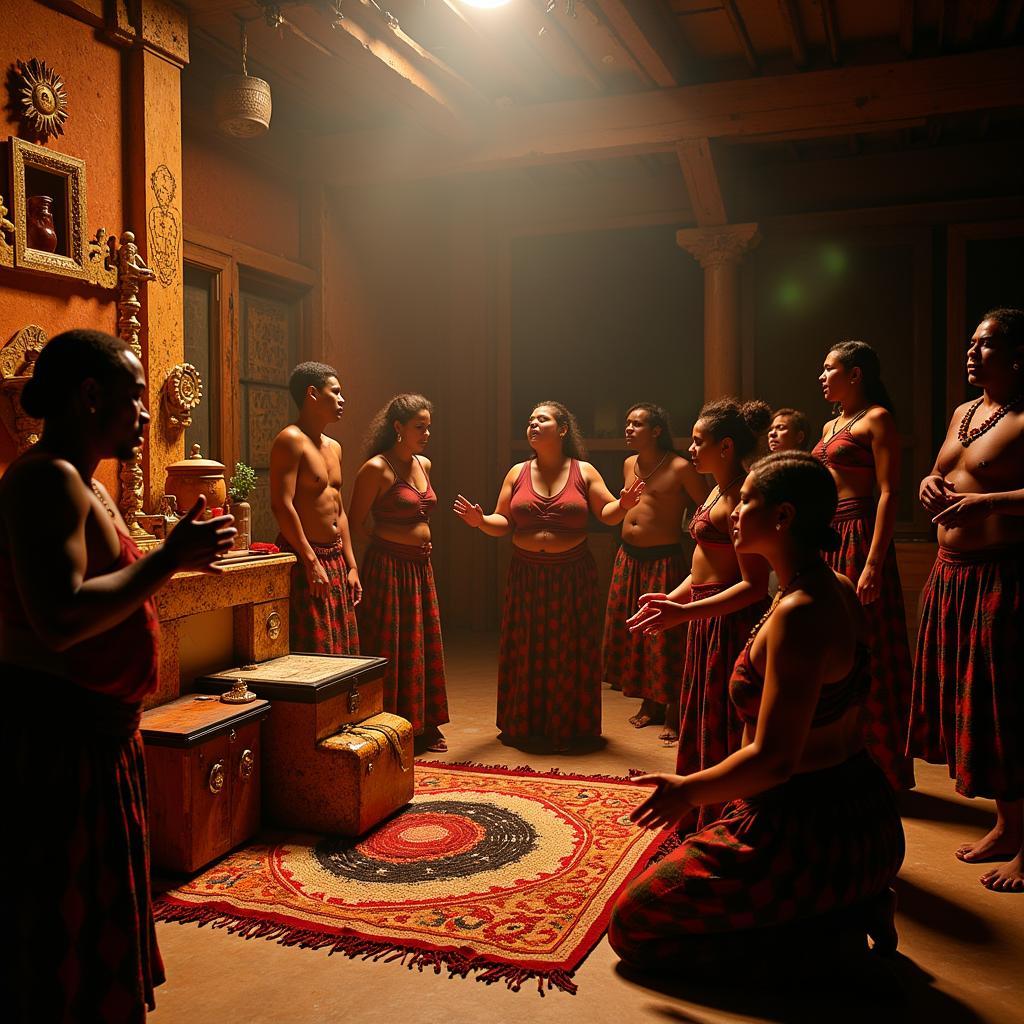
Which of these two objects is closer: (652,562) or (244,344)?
(652,562)

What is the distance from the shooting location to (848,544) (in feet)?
12.8

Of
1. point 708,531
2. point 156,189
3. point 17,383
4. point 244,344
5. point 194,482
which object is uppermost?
point 156,189

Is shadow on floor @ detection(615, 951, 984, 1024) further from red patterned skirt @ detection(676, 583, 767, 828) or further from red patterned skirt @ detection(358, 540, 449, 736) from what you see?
red patterned skirt @ detection(358, 540, 449, 736)

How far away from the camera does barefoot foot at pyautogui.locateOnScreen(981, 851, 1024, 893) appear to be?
3119 mm

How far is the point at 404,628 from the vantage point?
4785mm

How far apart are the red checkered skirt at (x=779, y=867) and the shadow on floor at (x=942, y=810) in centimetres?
149

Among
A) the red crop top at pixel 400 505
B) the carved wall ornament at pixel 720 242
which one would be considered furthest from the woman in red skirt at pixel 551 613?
the carved wall ornament at pixel 720 242

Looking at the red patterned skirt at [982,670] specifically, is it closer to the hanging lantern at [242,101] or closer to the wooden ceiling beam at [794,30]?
the wooden ceiling beam at [794,30]

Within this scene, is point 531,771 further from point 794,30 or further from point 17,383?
point 794,30

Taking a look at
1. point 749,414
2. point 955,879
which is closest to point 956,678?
point 955,879

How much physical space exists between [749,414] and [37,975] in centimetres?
403

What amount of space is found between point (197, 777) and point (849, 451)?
268 cm

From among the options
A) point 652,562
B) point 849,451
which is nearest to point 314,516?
point 652,562

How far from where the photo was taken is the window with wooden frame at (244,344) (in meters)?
5.51
